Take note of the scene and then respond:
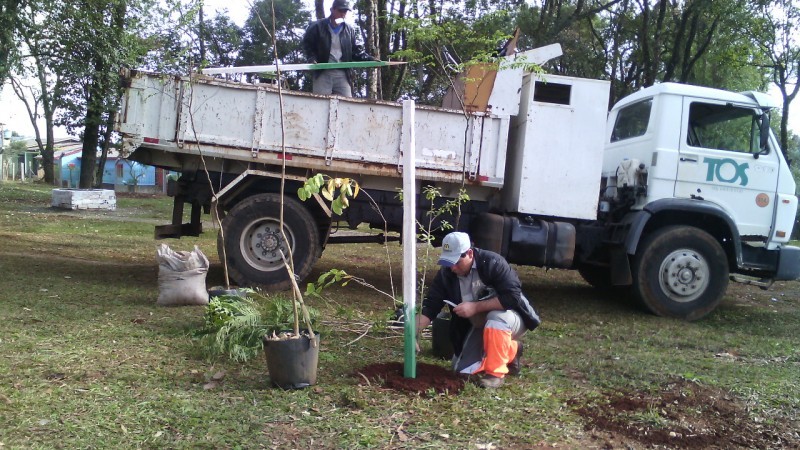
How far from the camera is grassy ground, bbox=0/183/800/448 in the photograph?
11.0 ft

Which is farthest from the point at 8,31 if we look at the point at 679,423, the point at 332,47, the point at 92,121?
the point at 679,423

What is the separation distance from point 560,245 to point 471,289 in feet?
9.71

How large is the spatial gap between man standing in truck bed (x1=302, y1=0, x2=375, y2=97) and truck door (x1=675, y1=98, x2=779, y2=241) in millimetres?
3865

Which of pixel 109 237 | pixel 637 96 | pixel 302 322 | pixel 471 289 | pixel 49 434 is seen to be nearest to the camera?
pixel 49 434

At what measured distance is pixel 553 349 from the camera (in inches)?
214

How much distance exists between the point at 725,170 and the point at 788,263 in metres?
1.24

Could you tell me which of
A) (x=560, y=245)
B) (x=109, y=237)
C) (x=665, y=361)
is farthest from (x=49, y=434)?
(x=109, y=237)

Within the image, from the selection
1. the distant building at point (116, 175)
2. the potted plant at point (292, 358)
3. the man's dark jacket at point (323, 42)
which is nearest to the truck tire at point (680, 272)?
the man's dark jacket at point (323, 42)

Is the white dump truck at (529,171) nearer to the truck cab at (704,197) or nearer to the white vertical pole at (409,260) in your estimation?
the truck cab at (704,197)

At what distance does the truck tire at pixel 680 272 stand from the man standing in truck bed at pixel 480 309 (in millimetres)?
3215

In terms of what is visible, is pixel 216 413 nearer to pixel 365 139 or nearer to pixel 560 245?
pixel 365 139

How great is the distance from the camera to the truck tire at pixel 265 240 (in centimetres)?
693

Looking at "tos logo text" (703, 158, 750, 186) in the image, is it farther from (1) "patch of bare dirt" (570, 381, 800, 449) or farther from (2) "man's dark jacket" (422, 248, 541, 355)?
(2) "man's dark jacket" (422, 248, 541, 355)

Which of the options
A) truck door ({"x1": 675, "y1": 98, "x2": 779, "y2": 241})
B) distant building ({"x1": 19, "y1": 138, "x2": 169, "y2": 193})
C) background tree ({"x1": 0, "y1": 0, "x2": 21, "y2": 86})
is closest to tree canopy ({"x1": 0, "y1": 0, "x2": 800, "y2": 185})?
background tree ({"x1": 0, "y1": 0, "x2": 21, "y2": 86})
